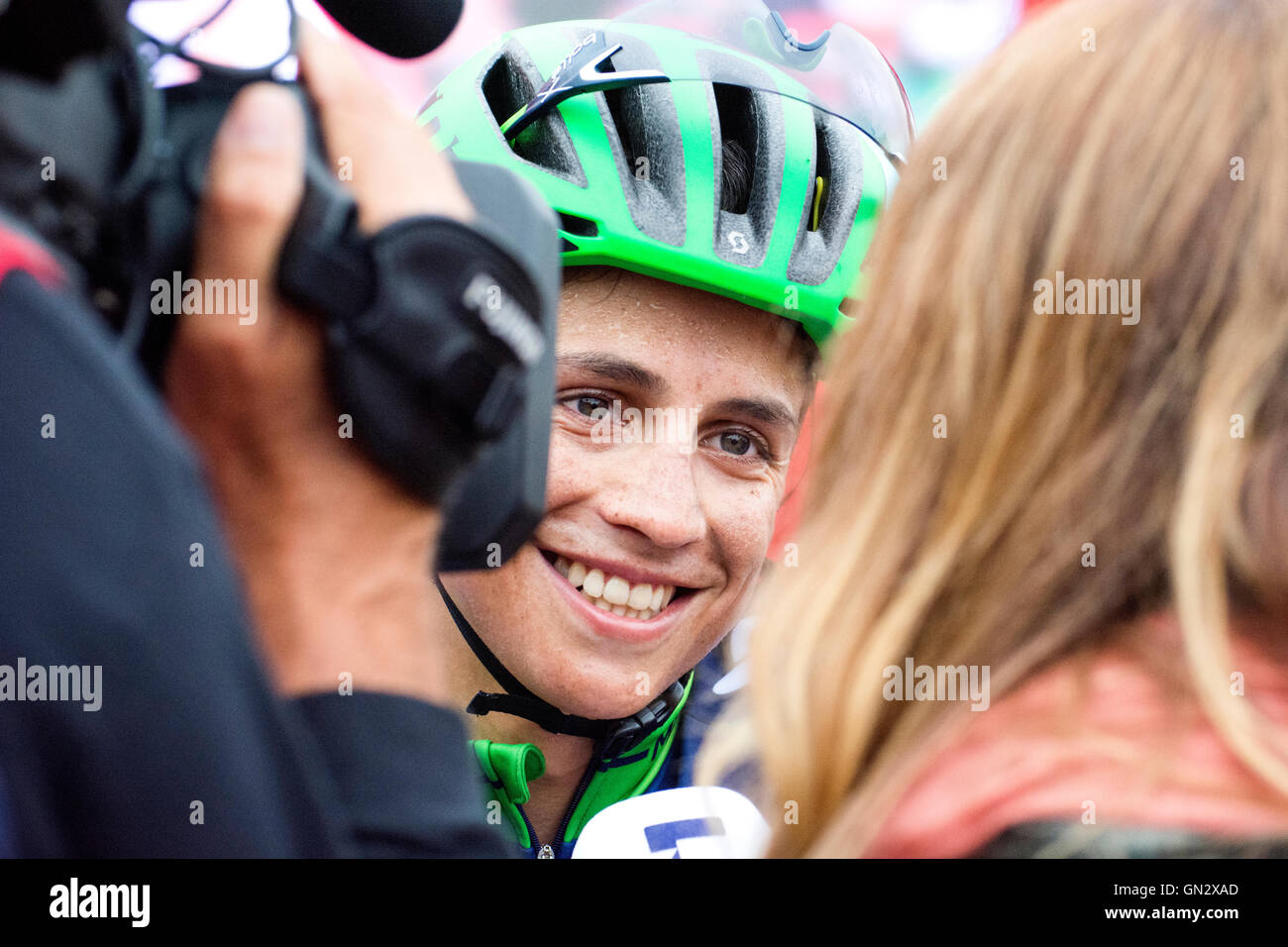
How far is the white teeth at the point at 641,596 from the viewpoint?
142 centimetres

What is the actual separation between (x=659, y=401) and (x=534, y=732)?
441 millimetres

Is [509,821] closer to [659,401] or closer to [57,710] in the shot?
[659,401]

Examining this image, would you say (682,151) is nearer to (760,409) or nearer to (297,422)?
(760,409)

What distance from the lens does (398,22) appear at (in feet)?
2.80

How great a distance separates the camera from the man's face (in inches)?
55.0

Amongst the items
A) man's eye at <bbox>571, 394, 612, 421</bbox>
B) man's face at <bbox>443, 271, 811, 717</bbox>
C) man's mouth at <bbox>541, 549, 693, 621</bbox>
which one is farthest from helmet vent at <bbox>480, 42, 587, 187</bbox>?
man's mouth at <bbox>541, 549, 693, 621</bbox>

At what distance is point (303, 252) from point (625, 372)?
86cm

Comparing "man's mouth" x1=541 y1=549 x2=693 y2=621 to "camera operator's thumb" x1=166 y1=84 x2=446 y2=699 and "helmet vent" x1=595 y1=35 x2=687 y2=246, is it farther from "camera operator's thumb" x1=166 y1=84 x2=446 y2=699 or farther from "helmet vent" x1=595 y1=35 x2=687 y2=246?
"camera operator's thumb" x1=166 y1=84 x2=446 y2=699

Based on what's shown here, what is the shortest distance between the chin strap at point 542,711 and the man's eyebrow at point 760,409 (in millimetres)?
375

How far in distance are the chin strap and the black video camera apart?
2.69 feet

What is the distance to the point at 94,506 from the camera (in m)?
0.51

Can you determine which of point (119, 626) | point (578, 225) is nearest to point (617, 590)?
point (578, 225)

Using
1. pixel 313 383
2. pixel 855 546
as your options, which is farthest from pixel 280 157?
pixel 855 546

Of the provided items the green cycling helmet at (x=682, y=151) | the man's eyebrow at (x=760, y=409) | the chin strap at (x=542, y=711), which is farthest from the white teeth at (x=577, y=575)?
the green cycling helmet at (x=682, y=151)
